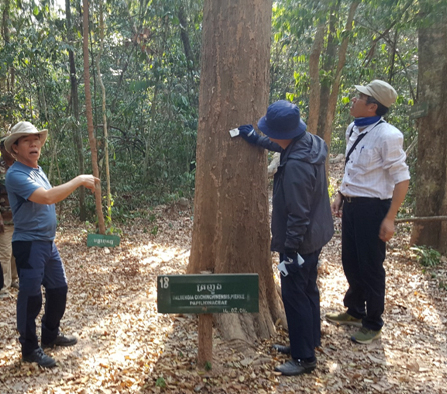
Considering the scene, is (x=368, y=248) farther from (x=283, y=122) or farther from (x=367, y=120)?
(x=283, y=122)

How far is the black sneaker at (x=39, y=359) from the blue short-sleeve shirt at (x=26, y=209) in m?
0.91

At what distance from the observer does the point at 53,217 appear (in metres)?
3.12

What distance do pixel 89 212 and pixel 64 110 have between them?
2838 mm

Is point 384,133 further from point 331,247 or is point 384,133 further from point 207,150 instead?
point 331,247

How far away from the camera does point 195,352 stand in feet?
10.5

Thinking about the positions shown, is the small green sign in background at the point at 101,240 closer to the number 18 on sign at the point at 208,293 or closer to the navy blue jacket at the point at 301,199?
the number 18 on sign at the point at 208,293

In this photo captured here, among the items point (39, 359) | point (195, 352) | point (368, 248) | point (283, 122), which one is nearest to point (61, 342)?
point (39, 359)

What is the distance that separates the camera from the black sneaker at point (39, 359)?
300 cm

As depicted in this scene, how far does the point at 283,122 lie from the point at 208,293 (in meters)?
1.37

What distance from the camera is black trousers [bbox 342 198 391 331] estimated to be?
336 cm


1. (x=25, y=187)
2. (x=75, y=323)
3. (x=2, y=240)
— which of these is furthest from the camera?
(x=2, y=240)

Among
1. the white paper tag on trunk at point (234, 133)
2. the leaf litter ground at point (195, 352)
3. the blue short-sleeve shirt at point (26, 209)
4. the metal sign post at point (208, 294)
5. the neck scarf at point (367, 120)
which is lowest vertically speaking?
the leaf litter ground at point (195, 352)

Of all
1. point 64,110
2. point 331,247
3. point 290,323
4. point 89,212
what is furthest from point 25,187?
point 64,110

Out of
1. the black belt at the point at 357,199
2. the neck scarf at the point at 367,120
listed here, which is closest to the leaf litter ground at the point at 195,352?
the black belt at the point at 357,199
